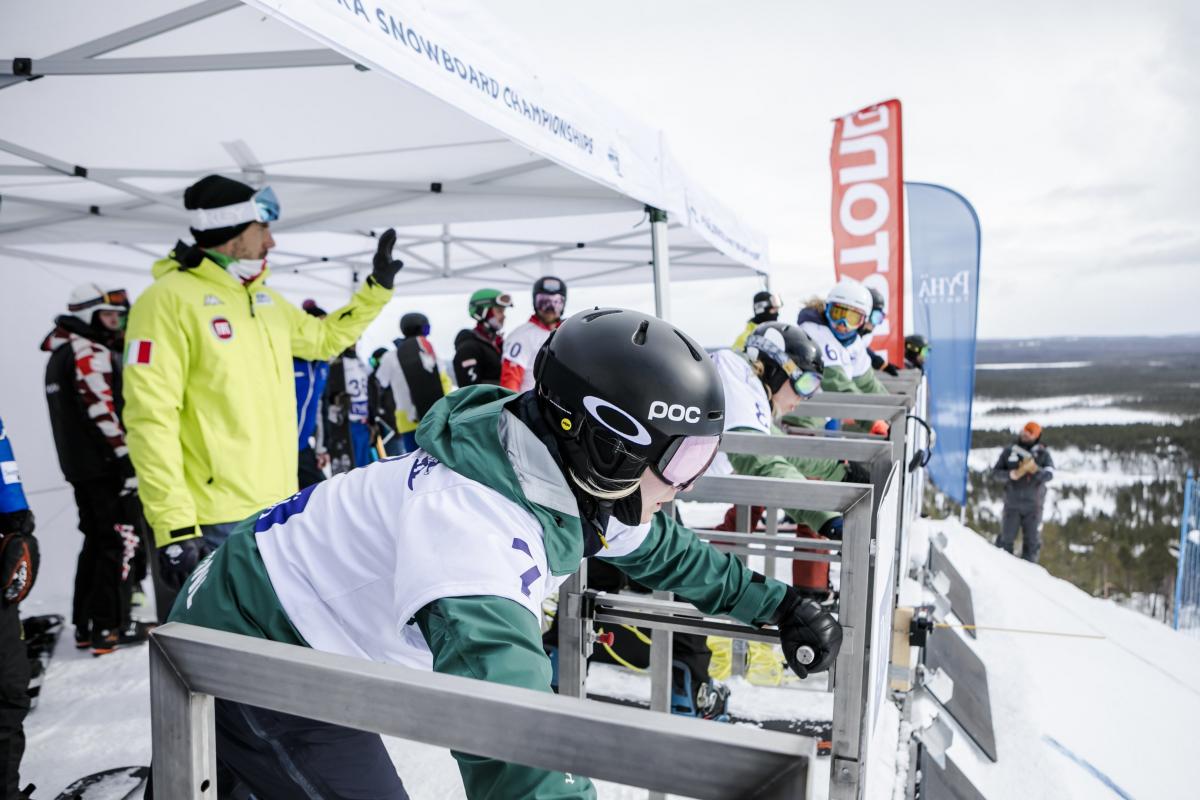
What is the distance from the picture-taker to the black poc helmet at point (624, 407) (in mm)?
1162

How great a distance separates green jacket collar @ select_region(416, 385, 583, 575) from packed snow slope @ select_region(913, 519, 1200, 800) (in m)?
2.41

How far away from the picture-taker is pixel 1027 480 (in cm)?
998

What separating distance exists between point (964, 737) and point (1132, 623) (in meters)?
4.09

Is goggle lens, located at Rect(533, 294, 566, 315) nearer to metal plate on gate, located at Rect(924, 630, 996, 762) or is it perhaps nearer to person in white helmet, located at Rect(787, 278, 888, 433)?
person in white helmet, located at Rect(787, 278, 888, 433)

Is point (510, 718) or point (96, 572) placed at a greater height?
point (510, 718)

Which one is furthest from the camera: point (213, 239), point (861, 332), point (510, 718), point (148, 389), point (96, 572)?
point (861, 332)

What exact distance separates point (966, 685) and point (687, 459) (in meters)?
3.45

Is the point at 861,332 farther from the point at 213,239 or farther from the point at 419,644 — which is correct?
the point at 419,644

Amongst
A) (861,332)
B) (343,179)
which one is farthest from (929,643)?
(343,179)

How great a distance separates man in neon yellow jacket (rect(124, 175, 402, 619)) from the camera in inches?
86.7

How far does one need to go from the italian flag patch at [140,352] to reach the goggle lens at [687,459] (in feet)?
5.95

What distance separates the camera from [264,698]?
694 mm

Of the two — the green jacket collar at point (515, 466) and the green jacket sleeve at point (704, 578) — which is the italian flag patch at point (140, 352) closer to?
the green jacket collar at point (515, 466)

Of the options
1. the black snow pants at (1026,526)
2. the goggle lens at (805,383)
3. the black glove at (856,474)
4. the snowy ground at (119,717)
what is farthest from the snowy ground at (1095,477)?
the goggle lens at (805,383)
